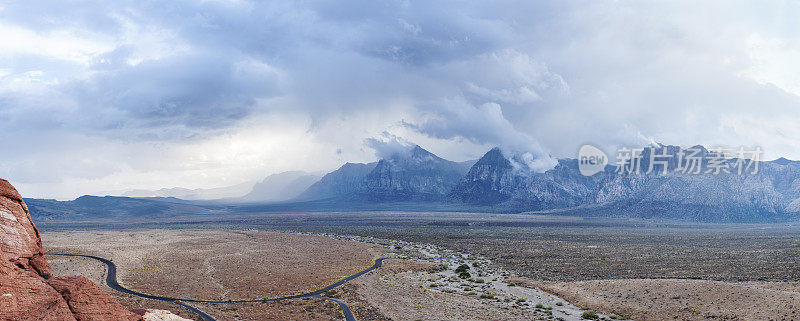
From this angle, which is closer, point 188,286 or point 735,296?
point 735,296

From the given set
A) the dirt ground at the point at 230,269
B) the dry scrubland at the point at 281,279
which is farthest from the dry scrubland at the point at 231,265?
the dry scrubland at the point at 281,279

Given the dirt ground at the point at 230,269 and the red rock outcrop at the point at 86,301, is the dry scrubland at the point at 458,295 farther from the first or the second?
the red rock outcrop at the point at 86,301

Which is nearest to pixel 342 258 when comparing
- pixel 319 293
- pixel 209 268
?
pixel 209 268

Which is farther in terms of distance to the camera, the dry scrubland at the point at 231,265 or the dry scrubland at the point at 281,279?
the dry scrubland at the point at 231,265

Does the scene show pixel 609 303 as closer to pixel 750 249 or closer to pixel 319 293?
pixel 319 293

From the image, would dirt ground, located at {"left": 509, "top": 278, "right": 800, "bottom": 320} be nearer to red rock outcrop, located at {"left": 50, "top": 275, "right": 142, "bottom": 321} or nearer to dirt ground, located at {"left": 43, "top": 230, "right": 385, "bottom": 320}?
dirt ground, located at {"left": 43, "top": 230, "right": 385, "bottom": 320}

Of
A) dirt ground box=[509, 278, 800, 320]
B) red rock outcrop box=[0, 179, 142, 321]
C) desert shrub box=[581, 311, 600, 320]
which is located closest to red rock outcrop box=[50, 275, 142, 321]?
red rock outcrop box=[0, 179, 142, 321]
